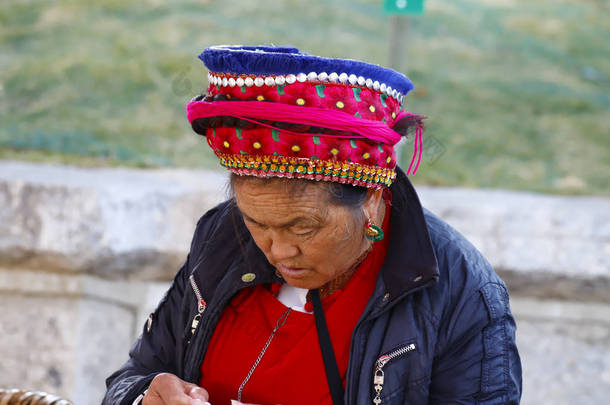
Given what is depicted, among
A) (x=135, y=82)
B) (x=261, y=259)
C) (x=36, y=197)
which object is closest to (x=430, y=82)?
(x=135, y=82)

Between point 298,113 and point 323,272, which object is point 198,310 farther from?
point 298,113

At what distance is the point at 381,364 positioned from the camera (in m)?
A: 1.75

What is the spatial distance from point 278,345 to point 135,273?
5.54ft

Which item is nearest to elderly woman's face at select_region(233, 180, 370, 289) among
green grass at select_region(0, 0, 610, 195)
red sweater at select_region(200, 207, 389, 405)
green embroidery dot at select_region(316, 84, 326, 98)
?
red sweater at select_region(200, 207, 389, 405)

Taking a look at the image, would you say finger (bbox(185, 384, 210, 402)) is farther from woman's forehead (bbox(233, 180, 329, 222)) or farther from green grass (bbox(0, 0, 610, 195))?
green grass (bbox(0, 0, 610, 195))

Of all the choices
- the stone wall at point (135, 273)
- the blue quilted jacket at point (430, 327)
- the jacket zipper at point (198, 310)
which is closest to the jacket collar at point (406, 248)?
the blue quilted jacket at point (430, 327)

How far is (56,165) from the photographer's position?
4094 millimetres

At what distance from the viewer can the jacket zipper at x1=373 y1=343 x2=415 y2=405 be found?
1.75 m

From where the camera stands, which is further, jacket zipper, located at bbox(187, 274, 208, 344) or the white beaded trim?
jacket zipper, located at bbox(187, 274, 208, 344)

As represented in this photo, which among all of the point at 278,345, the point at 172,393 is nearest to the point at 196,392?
the point at 172,393

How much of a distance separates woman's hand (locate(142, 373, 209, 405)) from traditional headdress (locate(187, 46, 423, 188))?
1.97 ft

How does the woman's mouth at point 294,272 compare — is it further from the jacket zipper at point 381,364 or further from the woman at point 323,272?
the jacket zipper at point 381,364

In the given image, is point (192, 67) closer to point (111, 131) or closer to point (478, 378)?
point (111, 131)

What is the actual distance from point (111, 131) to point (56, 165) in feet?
2.75
